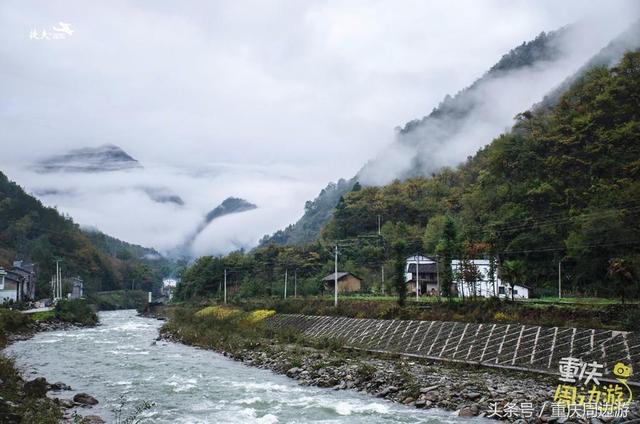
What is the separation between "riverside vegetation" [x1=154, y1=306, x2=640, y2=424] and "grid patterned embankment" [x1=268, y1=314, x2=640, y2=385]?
1.06m

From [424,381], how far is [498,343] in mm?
5651

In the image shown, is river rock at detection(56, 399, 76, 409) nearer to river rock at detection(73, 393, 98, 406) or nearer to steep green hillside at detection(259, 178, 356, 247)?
river rock at detection(73, 393, 98, 406)

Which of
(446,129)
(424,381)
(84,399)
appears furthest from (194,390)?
(446,129)

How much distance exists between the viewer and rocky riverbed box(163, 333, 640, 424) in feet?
47.5

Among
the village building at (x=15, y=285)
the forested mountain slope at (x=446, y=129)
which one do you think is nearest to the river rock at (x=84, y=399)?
the village building at (x=15, y=285)

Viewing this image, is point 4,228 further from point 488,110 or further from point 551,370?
point 488,110

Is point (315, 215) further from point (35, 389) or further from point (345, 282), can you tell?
point (35, 389)

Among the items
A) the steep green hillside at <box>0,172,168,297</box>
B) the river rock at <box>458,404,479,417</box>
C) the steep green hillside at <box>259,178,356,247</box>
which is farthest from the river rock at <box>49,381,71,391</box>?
the steep green hillside at <box>259,178,356,247</box>

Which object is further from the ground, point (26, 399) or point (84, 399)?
point (26, 399)

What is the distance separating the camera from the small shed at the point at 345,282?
54844 millimetres

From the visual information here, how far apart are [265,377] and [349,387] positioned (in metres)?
4.74

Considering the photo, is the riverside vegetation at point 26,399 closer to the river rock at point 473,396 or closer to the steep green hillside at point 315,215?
the river rock at point 473,396

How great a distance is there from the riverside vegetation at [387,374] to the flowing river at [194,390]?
2.05ft

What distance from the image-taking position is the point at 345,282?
2186 inches
